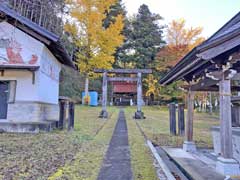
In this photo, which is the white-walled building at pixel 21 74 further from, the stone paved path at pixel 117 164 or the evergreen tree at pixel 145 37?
the evergreen tree at pixel 145 37

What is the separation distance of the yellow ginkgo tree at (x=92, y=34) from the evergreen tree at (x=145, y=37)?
33.1 ft

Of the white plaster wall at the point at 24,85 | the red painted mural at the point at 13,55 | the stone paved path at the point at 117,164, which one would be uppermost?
the red painted mural at the point at 13,55

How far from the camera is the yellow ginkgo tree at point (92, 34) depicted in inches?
798

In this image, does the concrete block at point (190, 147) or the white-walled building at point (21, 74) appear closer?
the concrete block at point (190, 147)

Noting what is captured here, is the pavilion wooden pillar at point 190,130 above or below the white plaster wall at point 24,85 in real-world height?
below

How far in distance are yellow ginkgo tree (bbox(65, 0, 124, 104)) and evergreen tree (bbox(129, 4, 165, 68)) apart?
1009 centimetres

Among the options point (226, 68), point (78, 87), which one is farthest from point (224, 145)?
point (78, 87)

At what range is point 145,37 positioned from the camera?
3177 cm

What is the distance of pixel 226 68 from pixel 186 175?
1.95m

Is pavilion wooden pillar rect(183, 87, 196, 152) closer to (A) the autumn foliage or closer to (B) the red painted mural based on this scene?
(B) the red painted mural

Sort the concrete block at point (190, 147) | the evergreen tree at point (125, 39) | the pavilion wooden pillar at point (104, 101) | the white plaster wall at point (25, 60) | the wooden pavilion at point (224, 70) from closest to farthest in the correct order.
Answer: the wooden pavilion at point (224, 70)
the concrete block at point (190, 147)
the white plaster wall at point (25, 60)
the pavilion wooden pillar at point (104, 101)
the evergreen tree at point (125, 39)

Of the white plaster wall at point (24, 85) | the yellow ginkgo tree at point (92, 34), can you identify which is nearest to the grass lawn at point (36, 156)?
the white plaster wall at point (24, 85)

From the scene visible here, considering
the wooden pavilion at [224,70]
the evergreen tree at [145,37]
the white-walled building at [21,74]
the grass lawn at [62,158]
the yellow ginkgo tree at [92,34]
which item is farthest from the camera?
the evergreen tree at [145,37]

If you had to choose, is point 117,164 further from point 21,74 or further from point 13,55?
point 13,55
